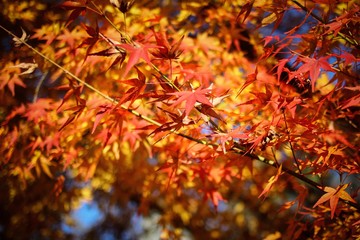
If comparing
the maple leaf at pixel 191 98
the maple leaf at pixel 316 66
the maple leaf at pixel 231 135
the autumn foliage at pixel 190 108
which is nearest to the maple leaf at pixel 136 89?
the autumn foliage at pixel 190 108

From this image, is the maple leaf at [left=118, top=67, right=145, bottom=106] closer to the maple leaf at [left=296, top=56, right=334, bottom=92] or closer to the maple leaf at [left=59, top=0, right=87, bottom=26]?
the maple leaf at [left=59, top=0, right=87, bottom=26]

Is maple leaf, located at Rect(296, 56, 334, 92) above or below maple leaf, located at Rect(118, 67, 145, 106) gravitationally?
above

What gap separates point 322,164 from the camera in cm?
145

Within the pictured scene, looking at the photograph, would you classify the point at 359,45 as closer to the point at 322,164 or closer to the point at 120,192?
the point at 322,164

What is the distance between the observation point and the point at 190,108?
113 centimetres

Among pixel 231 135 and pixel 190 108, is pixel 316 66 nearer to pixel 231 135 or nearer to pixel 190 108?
pixel 231 135

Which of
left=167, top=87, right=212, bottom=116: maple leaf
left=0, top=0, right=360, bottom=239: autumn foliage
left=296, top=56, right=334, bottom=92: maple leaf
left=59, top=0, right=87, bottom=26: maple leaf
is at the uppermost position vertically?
left=59, top=0, right=87, bottom=26: maple leaf

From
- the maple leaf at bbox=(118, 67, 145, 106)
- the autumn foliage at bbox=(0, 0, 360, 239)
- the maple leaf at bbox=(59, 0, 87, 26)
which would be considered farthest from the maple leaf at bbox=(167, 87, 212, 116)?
the maple leaf at bbox=(59, 0, 87, 26)

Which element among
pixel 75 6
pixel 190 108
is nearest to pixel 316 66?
pixel 190 108

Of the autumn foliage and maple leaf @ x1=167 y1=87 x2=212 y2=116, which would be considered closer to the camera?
maple leaf @ x1=167 y1=87 x2=212 y2=116

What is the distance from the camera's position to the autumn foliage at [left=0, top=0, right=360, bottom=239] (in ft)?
4.49

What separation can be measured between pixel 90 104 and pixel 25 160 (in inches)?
53.3

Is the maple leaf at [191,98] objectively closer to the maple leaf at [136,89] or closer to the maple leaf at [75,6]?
the maple leaf at [136,89]

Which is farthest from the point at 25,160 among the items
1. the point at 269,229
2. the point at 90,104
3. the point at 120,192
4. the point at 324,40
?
the point at 269,229
